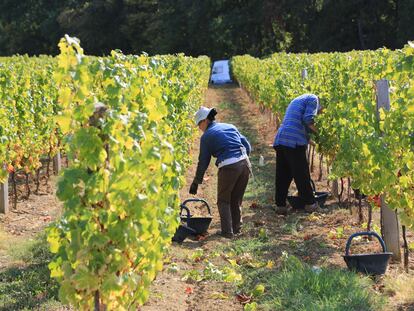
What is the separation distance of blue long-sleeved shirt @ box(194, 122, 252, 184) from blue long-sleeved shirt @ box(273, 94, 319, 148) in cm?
106

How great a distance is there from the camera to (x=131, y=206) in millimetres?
3504

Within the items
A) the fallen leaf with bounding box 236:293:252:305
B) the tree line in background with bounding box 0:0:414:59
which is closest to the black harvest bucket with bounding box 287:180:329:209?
the fallen leaf with bounding box 236:293:252:305

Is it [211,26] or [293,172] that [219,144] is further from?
[211,26]

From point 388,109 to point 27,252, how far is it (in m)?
3.93

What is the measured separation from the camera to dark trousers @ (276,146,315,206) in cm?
802

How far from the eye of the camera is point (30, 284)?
18.8ft

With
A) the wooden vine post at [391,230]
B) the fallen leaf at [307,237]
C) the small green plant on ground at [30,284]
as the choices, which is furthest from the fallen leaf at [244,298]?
the fallen leaf at [307,237]

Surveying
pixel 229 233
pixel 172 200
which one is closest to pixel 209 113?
pixel 229 233

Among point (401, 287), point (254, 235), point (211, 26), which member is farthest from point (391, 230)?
point (211, 26)

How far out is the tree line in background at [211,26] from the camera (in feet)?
144

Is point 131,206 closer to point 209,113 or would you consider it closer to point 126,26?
point 209,113

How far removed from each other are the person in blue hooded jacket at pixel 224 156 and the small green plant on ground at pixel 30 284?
1737 millimetres

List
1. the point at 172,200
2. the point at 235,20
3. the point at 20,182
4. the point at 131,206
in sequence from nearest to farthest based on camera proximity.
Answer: the point at 131,206, the point at 172,200, the point at 20,182, the point at 235,20

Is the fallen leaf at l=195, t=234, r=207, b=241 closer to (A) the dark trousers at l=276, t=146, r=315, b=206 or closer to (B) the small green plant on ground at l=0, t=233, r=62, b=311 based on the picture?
(A) the dark trousers at l=276, t=146, r=315, b=206
